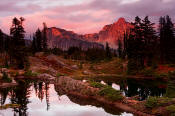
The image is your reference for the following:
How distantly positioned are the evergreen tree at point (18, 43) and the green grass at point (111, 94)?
4110cm

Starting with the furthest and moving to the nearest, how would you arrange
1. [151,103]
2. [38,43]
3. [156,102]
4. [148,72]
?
1. [38,43]
2. [148,72]
3. [151,103]
4. [156,102]

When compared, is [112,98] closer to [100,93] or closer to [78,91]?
[100,93]

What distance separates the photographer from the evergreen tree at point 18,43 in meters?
65.2

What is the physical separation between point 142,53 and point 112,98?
1757 inches

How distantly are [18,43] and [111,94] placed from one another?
46.0 metres

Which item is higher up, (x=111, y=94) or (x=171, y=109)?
(x=171, y=109)

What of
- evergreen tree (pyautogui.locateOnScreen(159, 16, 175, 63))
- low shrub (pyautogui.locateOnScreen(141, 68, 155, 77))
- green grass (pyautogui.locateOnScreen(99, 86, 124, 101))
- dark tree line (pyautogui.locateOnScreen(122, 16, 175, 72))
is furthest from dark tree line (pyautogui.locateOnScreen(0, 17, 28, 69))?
evergreen tree (pyautogui.locateOnScreen(159, 16, 175, 63))

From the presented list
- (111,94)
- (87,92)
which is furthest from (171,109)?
(87,92)

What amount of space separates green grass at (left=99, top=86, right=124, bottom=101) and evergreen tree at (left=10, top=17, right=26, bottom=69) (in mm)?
41101

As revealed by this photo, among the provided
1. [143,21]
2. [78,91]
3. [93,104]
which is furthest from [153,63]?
[93,104]

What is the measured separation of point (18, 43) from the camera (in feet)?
220

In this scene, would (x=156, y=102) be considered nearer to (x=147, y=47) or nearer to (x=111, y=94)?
(x=111, y=94)

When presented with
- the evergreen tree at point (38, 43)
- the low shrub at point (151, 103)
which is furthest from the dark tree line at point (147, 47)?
the evergreen tree at point (38, 43)

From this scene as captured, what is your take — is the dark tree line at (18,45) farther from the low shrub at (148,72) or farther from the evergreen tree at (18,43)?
the low shrub at (148,72)
